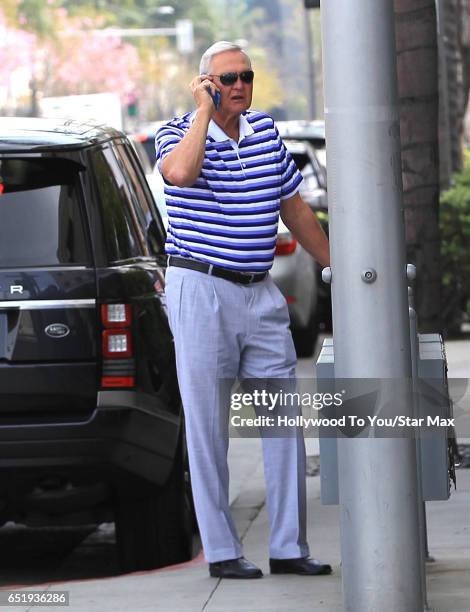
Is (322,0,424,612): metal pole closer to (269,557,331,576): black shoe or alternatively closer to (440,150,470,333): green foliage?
(269,557,331,576): black shoe

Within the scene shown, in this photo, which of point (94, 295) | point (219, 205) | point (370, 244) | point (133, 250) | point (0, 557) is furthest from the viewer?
point (0, 557)

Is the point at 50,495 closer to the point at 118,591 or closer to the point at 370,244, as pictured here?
the point at 118,591

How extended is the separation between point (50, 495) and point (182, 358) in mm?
911

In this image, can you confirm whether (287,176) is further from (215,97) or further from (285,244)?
(285,244)

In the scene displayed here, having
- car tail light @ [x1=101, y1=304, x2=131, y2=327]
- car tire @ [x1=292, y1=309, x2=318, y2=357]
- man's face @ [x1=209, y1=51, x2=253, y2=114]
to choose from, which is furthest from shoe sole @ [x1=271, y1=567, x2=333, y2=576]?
car tire @ [x1=292, y1=309, x2=318, y2=357]

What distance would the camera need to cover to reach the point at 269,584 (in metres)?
5.67

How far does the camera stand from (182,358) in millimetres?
5660

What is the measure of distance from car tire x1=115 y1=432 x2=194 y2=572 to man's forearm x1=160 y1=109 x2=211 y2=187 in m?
1.47

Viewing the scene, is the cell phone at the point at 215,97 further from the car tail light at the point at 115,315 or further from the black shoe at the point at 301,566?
the black shoe at the point at 301,566

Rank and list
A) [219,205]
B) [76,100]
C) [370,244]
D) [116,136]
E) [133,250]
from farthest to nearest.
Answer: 1. [76,100]
2. [116,136]
3. [133,250]
4. [219,205]
5. [370,244]

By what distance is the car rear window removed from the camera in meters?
6.06

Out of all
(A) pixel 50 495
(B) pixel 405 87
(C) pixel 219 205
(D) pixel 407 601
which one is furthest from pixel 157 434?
(B) pixel 405 87

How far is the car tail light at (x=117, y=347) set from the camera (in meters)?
5.98

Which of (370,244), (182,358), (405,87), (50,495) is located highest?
(405,87)
